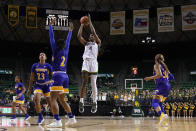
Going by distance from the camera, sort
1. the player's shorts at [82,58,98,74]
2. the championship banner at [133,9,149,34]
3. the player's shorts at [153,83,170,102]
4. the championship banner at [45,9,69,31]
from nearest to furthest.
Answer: the player's shorts at [82,58,98,74]
the player's shorts at [153,83,170,102]
the championship banner at [133,9,149,34]
the championship banner at [45,9,69,31]

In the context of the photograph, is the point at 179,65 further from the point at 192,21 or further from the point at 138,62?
the point at 192,21

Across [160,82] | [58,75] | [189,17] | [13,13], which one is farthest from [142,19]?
[58,75]

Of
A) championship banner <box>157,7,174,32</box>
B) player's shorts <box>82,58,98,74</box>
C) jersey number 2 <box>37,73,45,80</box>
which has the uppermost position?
championship banner <box>157,7,174,32</box>

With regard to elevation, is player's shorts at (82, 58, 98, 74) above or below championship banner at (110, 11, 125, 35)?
below

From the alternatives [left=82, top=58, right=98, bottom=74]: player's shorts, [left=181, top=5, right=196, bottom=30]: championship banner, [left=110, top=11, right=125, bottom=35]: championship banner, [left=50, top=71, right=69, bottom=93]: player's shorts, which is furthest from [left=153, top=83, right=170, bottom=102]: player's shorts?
[left=110, top=11, right=125, bottom=35]: championship banner

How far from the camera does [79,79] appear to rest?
30.5 m

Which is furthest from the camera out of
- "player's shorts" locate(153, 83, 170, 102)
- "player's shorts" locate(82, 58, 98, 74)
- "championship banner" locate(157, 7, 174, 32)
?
"championship banner" locate(157, 7, 174, 32)

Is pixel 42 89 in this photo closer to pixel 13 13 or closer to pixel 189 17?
pixel 13 13

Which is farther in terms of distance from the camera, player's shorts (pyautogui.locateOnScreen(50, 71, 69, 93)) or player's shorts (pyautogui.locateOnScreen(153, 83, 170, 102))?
player's shorts (pyautogui.locateOnScreen(153, 83, 170, 102))

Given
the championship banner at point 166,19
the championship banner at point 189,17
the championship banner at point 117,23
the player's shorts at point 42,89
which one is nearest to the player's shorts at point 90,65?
the player's shorts at point 42,89

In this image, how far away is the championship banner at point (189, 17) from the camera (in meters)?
19.8

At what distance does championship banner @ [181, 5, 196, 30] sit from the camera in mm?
19756

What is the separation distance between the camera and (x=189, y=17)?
19.9 meters

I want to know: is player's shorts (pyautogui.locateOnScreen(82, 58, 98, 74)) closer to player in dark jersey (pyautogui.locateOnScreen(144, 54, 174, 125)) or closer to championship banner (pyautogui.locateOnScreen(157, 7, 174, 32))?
player in dark jersey (pyautogui.locateOnScreen(144, 54, 174, 125))
